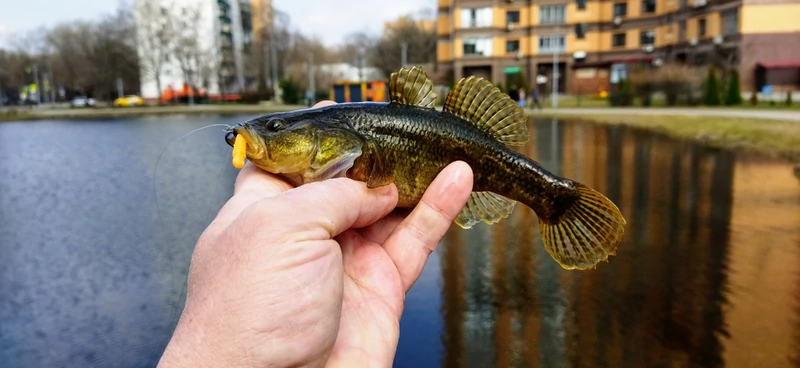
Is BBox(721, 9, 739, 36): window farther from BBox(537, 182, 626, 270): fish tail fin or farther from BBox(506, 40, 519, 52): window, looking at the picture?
BBox(537, 182, 626, 270): fish tail fin

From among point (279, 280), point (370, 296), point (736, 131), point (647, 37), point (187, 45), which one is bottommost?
point (736, 131)

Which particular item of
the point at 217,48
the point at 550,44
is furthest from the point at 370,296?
the point at 217,48

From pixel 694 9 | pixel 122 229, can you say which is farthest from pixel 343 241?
pixel 694 9

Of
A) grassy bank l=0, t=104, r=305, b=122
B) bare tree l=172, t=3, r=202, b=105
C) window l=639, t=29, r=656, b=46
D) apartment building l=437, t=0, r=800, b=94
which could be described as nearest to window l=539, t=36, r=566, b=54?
apartment building l=437, t=0, r=800, b=94

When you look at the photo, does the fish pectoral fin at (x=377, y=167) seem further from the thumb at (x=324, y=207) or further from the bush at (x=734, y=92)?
the bush at (x=734, y=92)

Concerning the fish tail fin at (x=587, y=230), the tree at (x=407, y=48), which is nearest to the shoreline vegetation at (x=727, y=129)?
the fish tail fin at (x=587, y=230)

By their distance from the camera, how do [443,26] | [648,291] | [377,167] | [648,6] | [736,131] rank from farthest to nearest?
[443,26] → [648,6] → [736,131] → [648,291] → [377,167]

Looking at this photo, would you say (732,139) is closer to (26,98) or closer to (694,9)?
(694,9)

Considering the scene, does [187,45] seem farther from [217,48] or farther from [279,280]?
[279,280]
